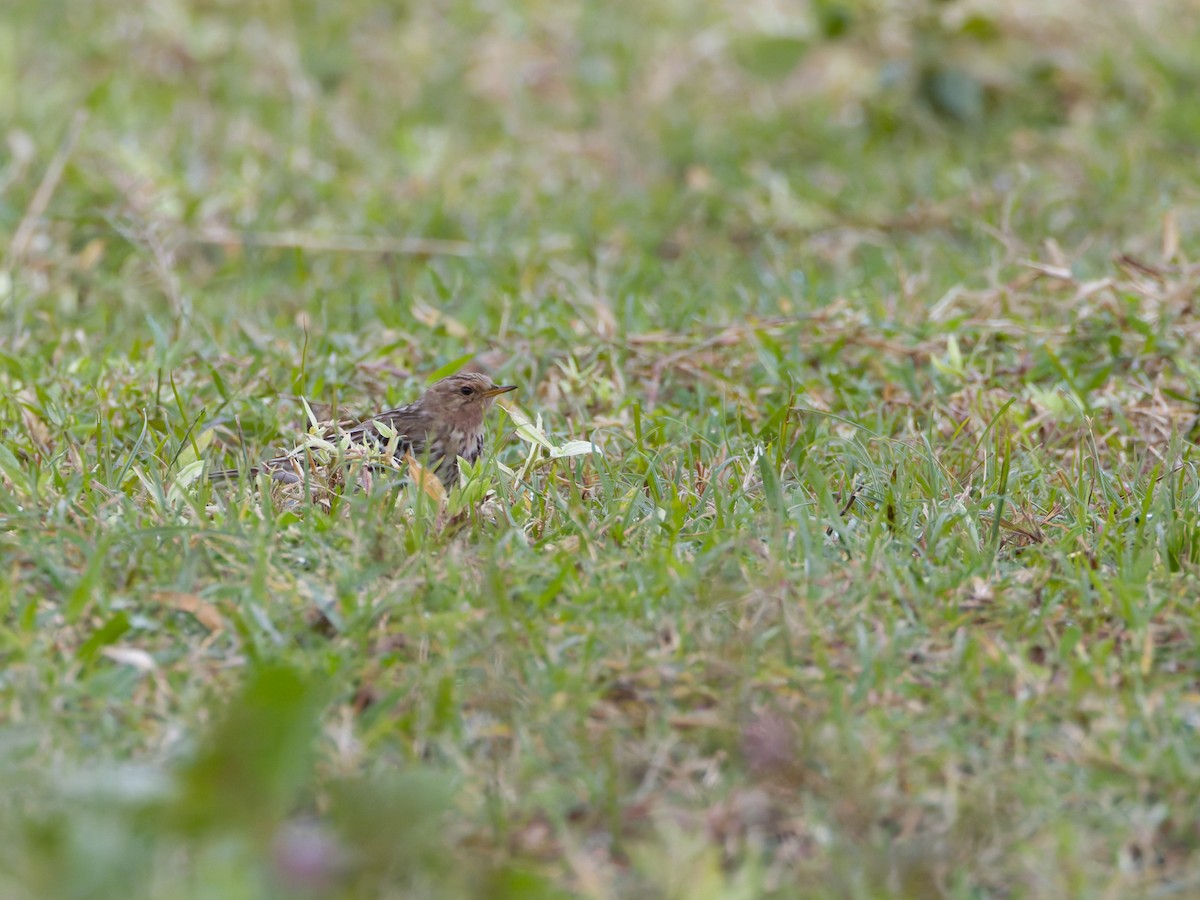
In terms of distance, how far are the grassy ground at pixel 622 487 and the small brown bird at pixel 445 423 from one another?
18 centimetres

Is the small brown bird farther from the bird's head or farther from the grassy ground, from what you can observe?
the grassy ground

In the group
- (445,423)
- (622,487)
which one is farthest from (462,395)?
(622,487)

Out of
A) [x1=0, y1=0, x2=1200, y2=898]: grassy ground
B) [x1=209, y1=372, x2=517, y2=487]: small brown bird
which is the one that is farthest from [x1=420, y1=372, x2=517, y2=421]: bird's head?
[x1=0, y1=0, x2=1200, y2=898]: grassy ground

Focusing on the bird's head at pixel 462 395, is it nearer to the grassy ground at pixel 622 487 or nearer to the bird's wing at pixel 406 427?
the bird's wing at pixel 406 427

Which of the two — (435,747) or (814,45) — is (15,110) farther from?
(435,747)

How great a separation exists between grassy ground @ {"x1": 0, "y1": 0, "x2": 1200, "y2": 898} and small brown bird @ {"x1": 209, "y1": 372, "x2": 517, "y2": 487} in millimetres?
180

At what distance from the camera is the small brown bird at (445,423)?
5090mm

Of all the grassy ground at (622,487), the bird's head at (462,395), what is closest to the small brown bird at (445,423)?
the bird's head at (462,395)

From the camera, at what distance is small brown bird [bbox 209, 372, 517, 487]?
16.7 ft

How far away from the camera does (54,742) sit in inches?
126

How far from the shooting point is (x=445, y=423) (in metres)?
5.17

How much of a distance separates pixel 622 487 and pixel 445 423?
82cm

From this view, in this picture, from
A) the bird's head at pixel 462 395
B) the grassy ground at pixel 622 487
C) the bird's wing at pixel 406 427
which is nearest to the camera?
the grassy ground at pixel 622 487

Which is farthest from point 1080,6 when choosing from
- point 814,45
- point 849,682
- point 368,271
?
point 849,682
